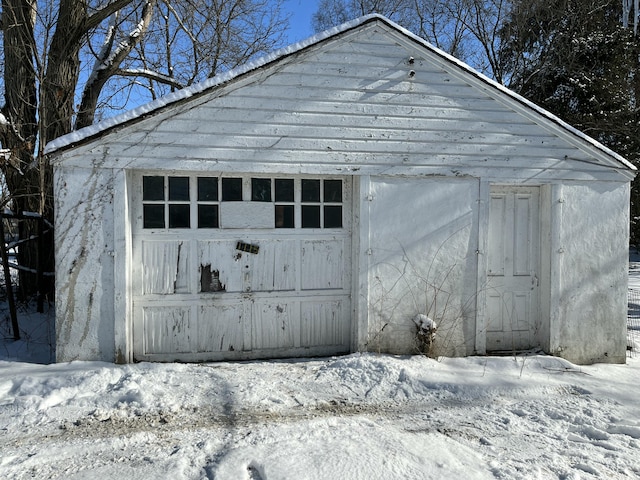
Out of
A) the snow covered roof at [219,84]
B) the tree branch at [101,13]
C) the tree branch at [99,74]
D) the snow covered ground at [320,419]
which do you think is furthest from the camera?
the tree branch at [99,74]

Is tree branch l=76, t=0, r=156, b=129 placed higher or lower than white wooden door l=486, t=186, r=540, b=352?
higher

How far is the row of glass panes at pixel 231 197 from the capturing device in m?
5.27

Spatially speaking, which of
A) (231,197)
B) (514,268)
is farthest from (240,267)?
(514,268)

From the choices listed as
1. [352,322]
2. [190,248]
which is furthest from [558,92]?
[190,248]

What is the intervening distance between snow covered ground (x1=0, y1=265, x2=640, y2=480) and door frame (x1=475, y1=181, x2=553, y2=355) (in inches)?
17.0

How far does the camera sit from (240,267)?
5465mm

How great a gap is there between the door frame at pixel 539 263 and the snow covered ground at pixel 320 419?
1.42ft

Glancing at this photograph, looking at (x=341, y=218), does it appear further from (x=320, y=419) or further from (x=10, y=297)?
(x=10, y=297)

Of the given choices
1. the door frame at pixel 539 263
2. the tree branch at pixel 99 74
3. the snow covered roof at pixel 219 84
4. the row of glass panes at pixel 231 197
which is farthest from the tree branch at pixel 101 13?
the door frame at pixel 539 263

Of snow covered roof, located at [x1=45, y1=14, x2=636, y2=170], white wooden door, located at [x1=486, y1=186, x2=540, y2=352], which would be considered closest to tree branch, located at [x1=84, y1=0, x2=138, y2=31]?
snow covered roof, located at [x1=45, y1=14, x2=636, y2=170]

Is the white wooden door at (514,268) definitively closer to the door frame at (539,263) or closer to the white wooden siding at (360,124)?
the door frame at (539,263)

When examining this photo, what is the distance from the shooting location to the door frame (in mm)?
5809

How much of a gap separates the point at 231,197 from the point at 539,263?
13.7 feet

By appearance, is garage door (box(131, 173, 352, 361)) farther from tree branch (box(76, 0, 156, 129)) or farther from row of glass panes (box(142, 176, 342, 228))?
tree branch (box(76, 0, 156, 129))
